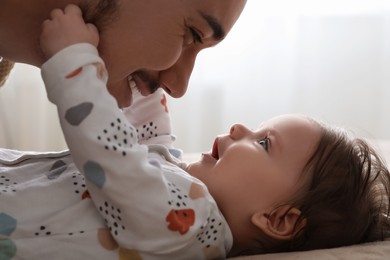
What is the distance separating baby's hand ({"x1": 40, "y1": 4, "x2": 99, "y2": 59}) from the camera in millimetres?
1042

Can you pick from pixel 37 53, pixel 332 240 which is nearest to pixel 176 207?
pixel 332 240

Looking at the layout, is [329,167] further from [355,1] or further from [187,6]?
[355,1]

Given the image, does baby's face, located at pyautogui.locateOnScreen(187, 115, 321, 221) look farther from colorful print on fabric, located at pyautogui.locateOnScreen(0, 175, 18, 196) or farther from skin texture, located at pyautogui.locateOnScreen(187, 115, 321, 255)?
colorful print on fabric, located at pyautogui.locateOnScreen(0, 175, 18, 196)

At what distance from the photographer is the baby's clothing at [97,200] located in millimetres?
987

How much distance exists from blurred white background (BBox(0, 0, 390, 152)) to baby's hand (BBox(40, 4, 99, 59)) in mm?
1500

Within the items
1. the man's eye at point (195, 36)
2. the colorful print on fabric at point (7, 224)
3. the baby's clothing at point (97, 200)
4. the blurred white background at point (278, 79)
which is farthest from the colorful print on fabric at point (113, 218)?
the blurred white background at point (278, 79)

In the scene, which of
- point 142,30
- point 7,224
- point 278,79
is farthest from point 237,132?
point 278,79

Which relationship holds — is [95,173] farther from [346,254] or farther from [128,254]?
[346,254]

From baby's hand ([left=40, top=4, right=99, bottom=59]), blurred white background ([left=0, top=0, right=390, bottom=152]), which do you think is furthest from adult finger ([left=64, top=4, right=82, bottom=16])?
blurred white background ([left=0, top=0, right=390, bottom=152])

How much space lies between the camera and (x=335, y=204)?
1166 millimetres

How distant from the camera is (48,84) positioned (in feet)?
3.36

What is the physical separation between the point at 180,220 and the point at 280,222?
9.3 inches

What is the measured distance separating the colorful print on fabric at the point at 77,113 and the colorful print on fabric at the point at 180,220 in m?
0.20

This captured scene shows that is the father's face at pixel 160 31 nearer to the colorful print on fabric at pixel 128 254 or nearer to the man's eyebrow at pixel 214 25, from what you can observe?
the man's eyebrow at pixel 214 25
